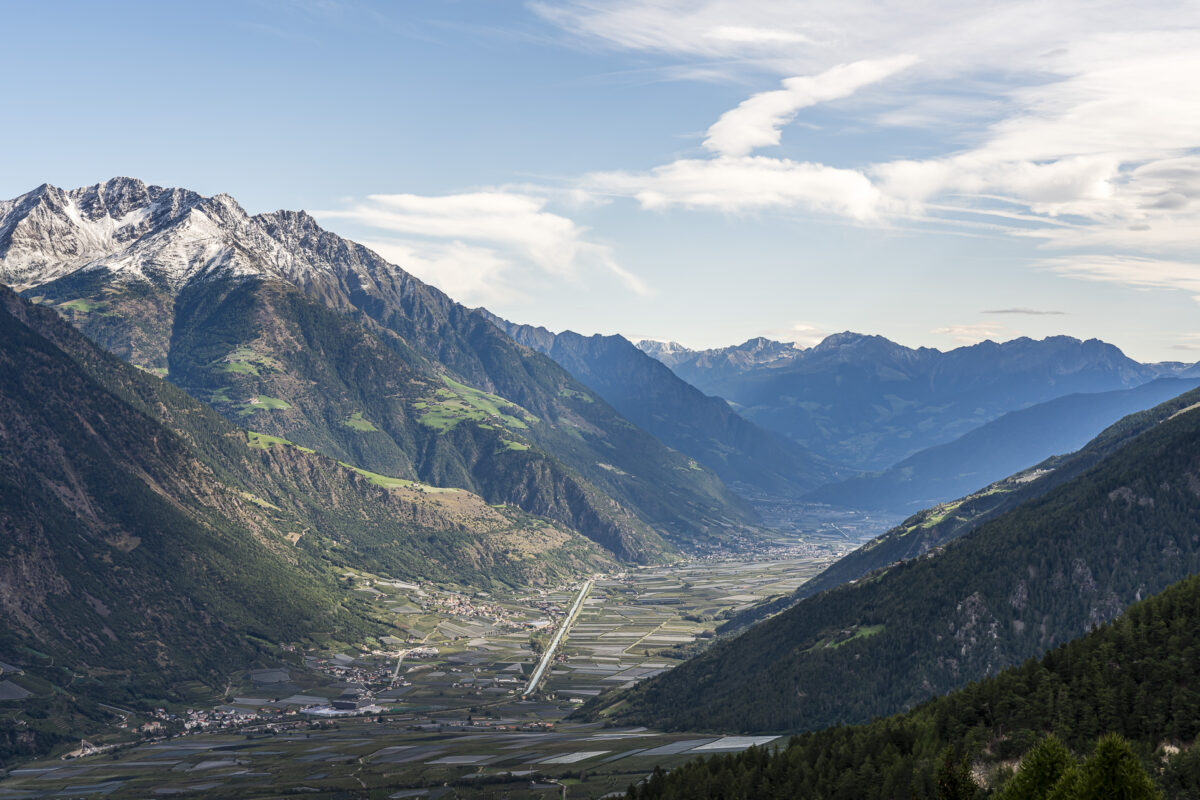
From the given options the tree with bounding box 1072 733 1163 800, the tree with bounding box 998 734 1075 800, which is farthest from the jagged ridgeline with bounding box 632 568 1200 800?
the tree with bounding box 1072 733 1163 800

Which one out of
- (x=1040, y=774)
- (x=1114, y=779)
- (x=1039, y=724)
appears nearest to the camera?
(x=1114, y=779)

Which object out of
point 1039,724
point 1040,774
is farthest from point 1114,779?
point 1039,724

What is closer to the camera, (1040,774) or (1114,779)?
(1114,779)

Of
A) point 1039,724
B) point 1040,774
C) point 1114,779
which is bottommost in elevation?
point 1039,724

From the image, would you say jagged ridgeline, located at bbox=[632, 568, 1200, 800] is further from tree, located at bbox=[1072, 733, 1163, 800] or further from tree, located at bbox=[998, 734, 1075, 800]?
tree, located at bbox=[1072, 733, 1163, 800]

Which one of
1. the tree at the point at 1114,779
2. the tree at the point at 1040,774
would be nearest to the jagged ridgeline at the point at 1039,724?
the tree at the point at 1040,774

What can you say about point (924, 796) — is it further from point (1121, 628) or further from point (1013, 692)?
point (1121, 628)

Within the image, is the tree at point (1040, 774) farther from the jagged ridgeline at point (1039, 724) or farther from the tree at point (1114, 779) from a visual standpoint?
the jagged ridgeline at point (1039, 724)

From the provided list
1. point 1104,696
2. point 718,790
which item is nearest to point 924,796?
point 1104,696

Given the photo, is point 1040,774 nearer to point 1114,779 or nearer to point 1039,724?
point 1114,779
